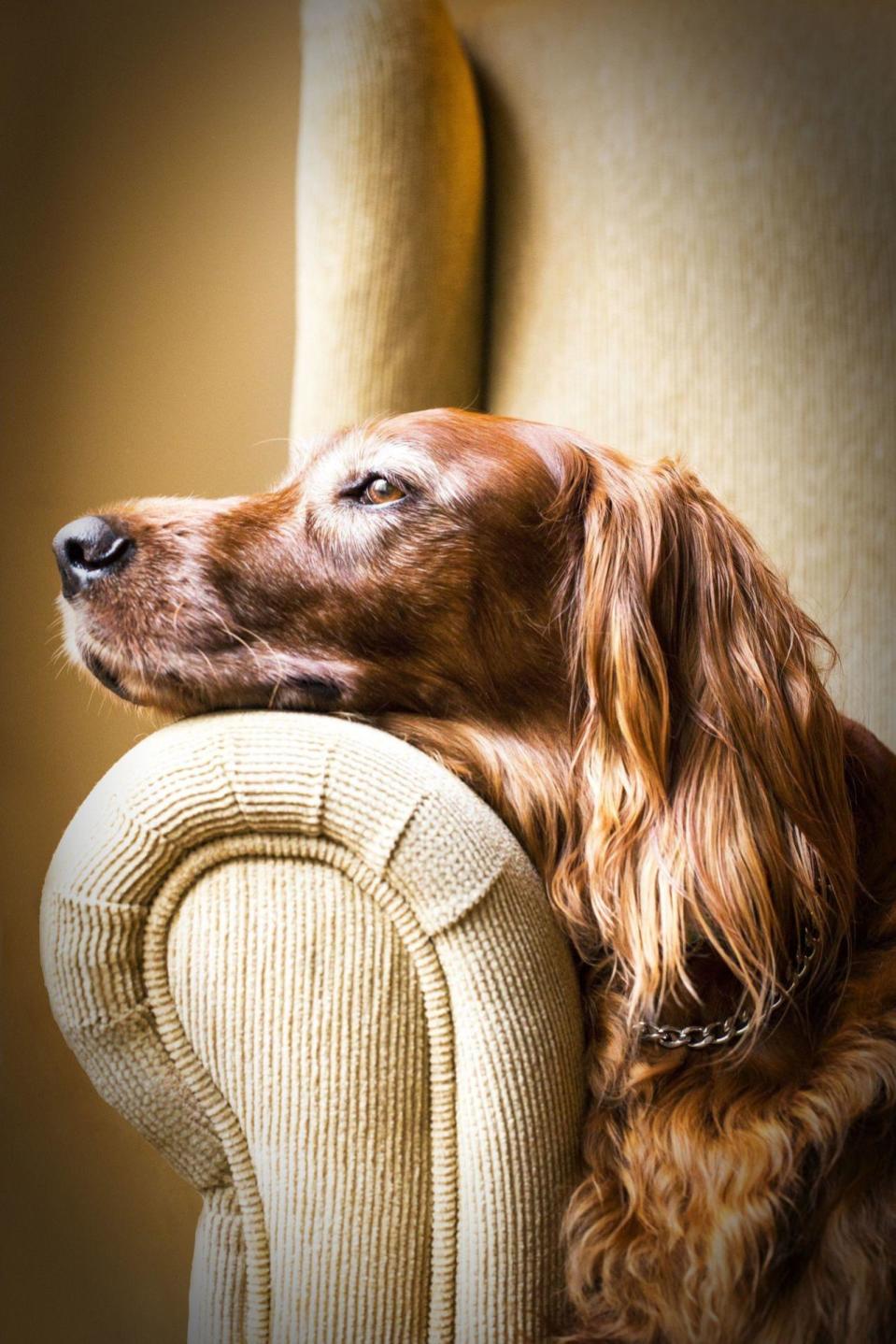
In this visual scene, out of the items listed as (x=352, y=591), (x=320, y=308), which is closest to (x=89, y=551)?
(x=352, y=591)

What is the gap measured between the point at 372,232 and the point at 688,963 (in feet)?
3.38

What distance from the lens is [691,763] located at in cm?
82

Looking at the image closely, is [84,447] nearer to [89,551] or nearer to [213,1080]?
[89,551]

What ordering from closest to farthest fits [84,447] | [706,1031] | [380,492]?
[706,1031] → [380,492] → [84,447]

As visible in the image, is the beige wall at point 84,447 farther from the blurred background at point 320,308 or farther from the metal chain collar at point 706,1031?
the metal chain collar at point 706,1031

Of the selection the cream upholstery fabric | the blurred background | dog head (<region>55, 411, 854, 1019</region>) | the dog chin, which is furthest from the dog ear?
the blurred background

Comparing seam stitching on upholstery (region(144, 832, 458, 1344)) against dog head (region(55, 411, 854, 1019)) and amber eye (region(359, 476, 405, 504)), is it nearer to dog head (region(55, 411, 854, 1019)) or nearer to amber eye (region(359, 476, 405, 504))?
dog head (region(55, 411, 854, 1019))

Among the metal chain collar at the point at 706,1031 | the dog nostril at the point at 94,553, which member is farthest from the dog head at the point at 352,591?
the metal chain collar at the point at 706,1031

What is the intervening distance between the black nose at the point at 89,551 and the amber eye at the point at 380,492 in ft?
0.63

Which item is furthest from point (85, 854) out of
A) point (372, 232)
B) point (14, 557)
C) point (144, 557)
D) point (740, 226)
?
point (740, 226)

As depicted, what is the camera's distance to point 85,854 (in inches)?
27.2

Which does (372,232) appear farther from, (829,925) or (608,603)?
(829,925)

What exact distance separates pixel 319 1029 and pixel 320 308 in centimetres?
102

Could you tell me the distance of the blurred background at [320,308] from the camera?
100 cm
